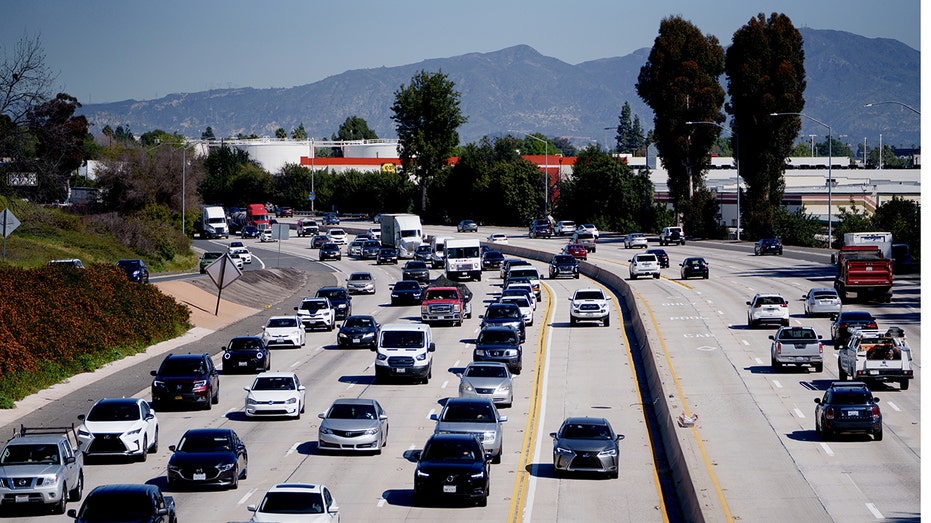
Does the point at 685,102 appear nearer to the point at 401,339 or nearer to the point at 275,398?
the point at 401,339

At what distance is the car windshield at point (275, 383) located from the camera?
120 ft

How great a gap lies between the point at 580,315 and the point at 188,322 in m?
18.4

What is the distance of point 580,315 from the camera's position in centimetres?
5875

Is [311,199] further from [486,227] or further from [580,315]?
[580,315]

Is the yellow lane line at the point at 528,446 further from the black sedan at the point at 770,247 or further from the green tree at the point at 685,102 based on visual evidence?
the green tree at the point at 685,102

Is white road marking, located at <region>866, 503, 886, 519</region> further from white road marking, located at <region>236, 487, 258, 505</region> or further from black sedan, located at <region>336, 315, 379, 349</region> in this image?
black sedan, located at <region>336, 315, 379, 349</region>

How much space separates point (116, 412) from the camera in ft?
99.5

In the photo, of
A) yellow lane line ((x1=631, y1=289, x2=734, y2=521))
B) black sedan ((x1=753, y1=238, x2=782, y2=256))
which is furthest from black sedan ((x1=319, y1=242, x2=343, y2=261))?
yellow lane line ((x1=631, y1=289, x2=734, y2=521))

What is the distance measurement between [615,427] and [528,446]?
12.4 ft

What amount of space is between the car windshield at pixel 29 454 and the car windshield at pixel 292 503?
18.6 ft

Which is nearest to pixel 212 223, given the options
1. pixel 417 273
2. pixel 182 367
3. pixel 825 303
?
pixel 417 273

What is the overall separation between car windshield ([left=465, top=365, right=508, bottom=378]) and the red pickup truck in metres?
31.1

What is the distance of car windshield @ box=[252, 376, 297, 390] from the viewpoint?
36438 mm

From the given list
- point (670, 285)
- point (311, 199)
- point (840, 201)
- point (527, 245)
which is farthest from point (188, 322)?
point (311, 199)
